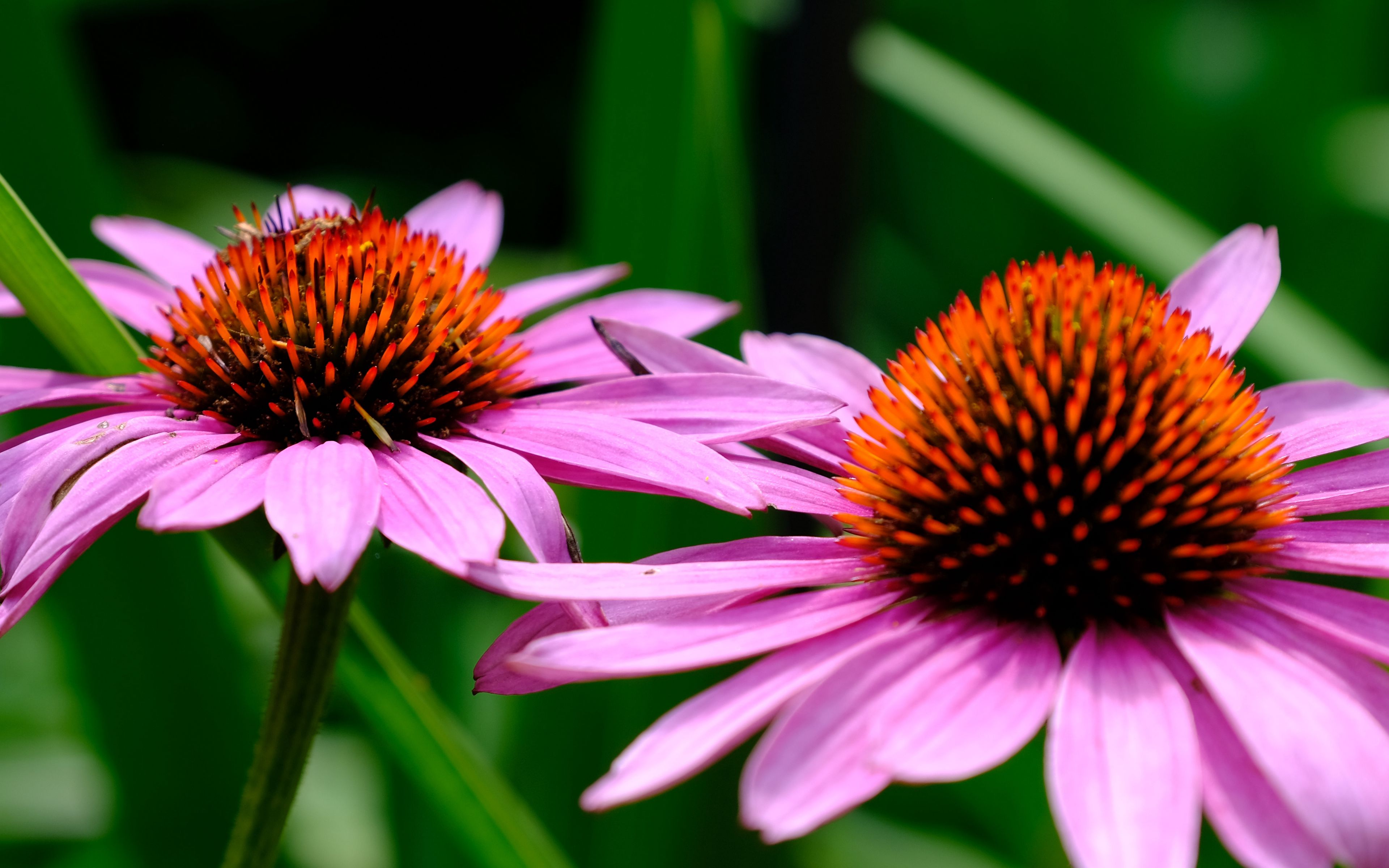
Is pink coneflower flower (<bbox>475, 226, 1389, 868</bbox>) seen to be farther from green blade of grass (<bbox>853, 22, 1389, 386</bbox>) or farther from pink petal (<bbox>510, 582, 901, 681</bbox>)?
green blade of grass (<bbox>853, 22, 1389, 386</bbox>)

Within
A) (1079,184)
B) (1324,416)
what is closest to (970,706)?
(1324,416)

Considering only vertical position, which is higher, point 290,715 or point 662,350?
point 662,350

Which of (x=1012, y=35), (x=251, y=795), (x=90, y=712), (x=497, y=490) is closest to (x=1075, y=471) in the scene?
(x=497, y=490)

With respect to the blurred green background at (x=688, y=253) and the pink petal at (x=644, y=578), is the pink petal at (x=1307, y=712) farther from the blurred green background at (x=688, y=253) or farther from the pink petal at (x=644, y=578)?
the blurred green background at (x=688, y=253)

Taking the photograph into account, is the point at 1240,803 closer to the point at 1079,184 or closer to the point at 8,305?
the point at 8,305

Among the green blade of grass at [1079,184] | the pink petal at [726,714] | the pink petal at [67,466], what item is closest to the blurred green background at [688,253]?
the green blade of grass at [1079,184]

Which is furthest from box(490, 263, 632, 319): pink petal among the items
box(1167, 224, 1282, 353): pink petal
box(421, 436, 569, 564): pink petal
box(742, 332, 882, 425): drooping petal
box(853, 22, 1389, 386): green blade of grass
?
box(853, 22, 1389, 386): green blade of grass
